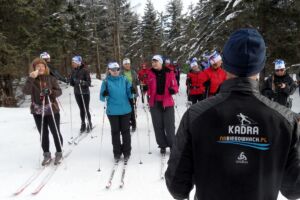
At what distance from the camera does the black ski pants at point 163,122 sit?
24.8 feet

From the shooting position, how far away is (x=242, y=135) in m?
1.72

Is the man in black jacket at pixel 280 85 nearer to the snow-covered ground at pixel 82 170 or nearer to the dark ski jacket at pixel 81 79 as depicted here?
the snow-covered ground at pixel 82 170

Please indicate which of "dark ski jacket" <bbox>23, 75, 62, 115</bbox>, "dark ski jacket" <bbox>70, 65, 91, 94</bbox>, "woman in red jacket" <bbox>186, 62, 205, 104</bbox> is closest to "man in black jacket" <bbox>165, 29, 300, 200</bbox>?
"dark ski jacket" <bbox>23, 75, 62, 115</bbox>

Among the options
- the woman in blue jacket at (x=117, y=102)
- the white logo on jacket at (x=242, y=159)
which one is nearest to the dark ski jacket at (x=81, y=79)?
the woman in blue jacket at (x=117, y=102)

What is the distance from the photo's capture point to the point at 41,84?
23.6 feet

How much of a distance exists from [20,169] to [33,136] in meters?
3.15

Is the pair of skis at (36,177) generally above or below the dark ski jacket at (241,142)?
below

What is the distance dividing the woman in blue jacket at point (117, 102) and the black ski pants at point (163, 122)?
646 millimetres

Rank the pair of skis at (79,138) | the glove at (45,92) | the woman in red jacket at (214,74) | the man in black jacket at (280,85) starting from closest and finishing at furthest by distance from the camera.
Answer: the glove at (45,92) → the woman in red jacket at (214,74) → the man in black jacket at (280,85) → the pair of skis at (79,138)

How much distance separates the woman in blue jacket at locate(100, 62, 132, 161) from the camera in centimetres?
722

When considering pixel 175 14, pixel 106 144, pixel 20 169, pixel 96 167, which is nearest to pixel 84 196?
pixel 96 167

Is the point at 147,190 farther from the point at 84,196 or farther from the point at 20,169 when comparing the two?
the point at 20,169

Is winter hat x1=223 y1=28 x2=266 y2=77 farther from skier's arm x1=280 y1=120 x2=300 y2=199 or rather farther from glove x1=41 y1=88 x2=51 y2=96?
glove x1=41 y1=88 x2=51 y2=96

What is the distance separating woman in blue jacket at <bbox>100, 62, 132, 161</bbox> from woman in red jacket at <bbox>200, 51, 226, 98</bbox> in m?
1.95
